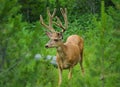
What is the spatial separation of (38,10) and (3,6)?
1942 cm

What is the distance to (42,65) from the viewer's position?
5715mm

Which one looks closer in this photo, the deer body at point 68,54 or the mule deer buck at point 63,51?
the mule deer buck at point 63,51

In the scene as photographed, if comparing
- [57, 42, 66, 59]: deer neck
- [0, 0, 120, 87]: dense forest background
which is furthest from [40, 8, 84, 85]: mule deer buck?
[0, 0, 120, 87]: dense forest background

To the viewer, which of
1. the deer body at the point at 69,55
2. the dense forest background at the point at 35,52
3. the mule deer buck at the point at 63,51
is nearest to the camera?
the dense forest background at the point at 35,52

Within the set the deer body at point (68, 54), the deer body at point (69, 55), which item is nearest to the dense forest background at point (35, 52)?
the deer body at point (69, 55)

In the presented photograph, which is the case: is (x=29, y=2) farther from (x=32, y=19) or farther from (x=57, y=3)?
(x=57, y=3)

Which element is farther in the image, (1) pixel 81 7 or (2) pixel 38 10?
(1) pixel 81 7

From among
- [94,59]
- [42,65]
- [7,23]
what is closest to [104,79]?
[94,59]

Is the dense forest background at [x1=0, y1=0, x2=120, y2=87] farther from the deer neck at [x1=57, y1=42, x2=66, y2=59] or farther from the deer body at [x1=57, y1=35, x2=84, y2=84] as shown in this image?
the deer neck at [x1=57, y1=42, x2=66, y2=59]

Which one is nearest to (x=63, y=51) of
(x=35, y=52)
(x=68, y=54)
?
(x=68, y=54)

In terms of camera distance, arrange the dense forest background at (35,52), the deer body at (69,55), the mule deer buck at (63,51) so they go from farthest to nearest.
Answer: the deer body at (69,55), the mule deer buck at (63,51), the dense forest background at (35,52)

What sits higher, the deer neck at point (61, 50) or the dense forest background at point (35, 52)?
the dense forest background at point (35, 52)

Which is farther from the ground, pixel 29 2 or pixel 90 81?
pixel 90 81

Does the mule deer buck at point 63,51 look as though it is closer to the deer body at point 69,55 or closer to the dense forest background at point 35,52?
the deer body at point 69,55
